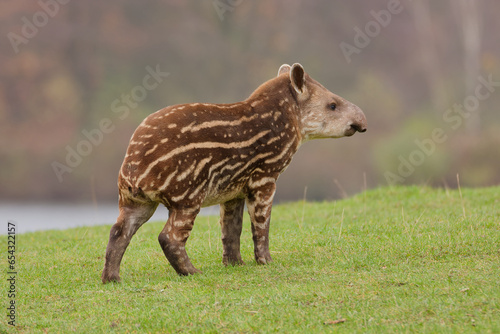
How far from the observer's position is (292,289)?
7777 millimetres

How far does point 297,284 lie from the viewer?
26.4 feet

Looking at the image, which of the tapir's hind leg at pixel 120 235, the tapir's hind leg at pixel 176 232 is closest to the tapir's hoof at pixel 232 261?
the tapir's hind leg at pixel 176 232

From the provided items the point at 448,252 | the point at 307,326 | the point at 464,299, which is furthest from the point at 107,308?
the point at 448,252

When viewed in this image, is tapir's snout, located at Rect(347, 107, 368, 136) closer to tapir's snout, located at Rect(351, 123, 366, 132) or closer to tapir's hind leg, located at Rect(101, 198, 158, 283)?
tapir's snout, located at Rect(351, 123, 366, 132)

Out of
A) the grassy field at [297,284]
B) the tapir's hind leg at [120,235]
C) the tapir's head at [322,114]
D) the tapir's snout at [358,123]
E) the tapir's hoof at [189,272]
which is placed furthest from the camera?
the tapir's snout at [358,123]

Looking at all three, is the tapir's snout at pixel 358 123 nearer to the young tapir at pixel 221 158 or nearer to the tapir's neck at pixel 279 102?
the young tapir at pixel 221 158

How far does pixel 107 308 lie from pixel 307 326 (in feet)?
7.23

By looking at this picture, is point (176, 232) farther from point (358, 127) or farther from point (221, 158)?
point (358, 127)

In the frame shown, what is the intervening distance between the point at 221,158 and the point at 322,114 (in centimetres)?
180

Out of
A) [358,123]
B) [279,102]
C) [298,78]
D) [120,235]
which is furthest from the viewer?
[358,123]

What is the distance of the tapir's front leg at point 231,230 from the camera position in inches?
374

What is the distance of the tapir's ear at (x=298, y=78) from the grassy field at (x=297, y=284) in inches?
87.1

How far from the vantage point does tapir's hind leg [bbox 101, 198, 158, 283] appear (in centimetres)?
870

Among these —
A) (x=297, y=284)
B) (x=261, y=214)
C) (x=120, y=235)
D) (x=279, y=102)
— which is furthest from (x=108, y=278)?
(x=279, y=102)
